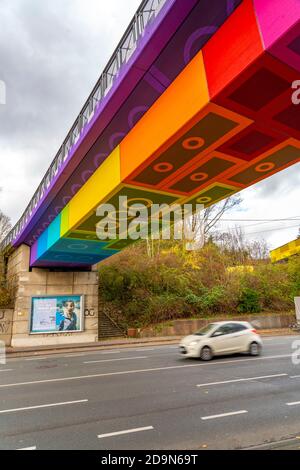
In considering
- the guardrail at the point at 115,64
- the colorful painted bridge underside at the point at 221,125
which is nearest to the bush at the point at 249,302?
the colorful painted bridge underside at the point at 221,125

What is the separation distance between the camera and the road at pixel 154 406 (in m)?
5.04

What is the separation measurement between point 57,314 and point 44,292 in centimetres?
181

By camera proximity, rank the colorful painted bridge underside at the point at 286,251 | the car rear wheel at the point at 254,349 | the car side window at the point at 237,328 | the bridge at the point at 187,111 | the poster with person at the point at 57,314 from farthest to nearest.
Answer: the colorful painted bridge underside at the point at 286,251 < the poster with person at the point at 57,314 < the car rear wheel at the point at 254,349 < the car side window at the point at 237,328 < the bridge at the point at 187,111

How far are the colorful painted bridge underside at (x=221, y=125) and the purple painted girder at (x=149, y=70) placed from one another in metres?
Result: 0.19

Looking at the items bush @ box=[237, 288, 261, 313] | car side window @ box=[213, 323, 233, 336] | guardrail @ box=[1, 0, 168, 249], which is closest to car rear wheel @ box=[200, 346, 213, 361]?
car side window @ box=[213, 323, 233, 336]

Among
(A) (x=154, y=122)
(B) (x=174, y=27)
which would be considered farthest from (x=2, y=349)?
(B) (x=174, y=27)

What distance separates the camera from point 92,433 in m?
5.39

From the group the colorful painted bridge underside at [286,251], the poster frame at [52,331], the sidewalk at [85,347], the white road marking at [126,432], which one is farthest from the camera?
the colorful painted bridge underside at [286,251]

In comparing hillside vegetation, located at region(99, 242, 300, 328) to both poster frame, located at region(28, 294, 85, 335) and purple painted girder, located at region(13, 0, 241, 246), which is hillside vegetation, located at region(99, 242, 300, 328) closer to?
poster frame, located at region(28, 294, 85, 335)

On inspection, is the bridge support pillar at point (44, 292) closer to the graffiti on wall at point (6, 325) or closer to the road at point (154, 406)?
the graffiti on wall at point (6, 325)

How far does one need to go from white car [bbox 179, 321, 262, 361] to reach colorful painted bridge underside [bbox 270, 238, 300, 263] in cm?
2734

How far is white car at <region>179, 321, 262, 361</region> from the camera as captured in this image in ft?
40.8

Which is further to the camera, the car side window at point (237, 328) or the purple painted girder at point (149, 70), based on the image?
the car side window at point (237, 328)

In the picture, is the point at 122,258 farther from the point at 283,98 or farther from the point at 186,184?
the point at 283,98
